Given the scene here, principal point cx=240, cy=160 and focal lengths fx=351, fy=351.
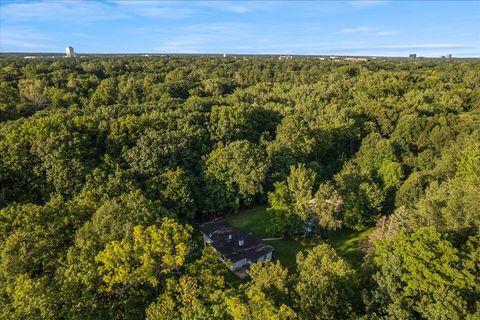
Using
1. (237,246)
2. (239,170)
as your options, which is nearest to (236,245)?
(237,246)

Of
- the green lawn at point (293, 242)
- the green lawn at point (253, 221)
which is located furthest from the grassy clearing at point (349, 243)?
the green lawn at point (253, 221)

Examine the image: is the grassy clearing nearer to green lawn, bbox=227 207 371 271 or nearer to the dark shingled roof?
green lawn, bbox=227 207 371 271

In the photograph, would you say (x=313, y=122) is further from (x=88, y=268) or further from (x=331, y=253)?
(x=88, y=268)

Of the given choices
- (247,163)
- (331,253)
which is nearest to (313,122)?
(247,163)

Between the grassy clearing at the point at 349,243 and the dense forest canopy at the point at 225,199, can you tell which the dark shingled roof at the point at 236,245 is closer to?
the dense forest canopy at the point at 225,199

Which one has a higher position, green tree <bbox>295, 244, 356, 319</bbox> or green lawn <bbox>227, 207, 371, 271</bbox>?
green tree <bbox>295, 244, 356, 319</bbox>

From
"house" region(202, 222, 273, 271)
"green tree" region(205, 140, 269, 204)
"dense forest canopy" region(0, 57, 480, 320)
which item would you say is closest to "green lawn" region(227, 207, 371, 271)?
"dense forest canopy" region(0, 57, 480, 320)
